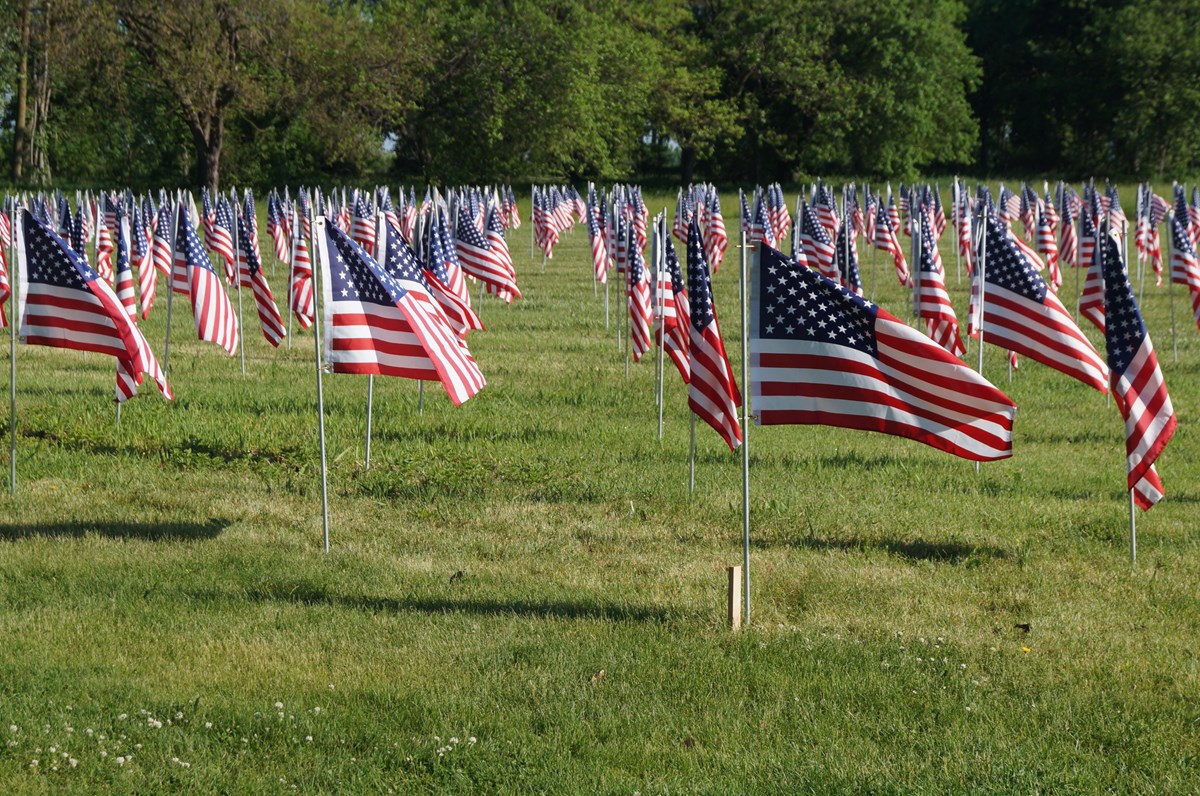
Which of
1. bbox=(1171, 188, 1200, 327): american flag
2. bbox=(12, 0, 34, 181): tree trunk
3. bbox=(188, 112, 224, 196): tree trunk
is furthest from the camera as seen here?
bbox=(188, 112, 224, 196): tree trunk

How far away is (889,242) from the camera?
26.0 m

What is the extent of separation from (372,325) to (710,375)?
2488mm

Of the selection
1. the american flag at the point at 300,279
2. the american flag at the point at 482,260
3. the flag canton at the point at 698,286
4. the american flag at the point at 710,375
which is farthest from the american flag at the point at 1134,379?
the american flag at the point at 300,279

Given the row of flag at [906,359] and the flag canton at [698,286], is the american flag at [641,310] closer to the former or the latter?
the row of flag at [906,359]

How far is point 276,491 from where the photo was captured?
483 inches

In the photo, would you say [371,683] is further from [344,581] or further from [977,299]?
[977,299]

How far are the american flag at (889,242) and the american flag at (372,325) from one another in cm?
1596

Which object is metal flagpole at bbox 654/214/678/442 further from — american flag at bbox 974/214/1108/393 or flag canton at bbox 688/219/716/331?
american flag at bbox 974/214/1108/393

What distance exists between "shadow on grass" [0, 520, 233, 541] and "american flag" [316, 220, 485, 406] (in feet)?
6.30

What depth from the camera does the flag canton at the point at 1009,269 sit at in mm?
11445

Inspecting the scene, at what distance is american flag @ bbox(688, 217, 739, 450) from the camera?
10.2m

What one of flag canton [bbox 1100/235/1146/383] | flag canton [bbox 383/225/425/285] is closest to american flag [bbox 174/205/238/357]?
flag canton [bbox 383/225/425/285]

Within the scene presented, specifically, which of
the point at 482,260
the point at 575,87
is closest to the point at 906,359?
the point at 482,260

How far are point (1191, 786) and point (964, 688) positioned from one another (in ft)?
4.53
